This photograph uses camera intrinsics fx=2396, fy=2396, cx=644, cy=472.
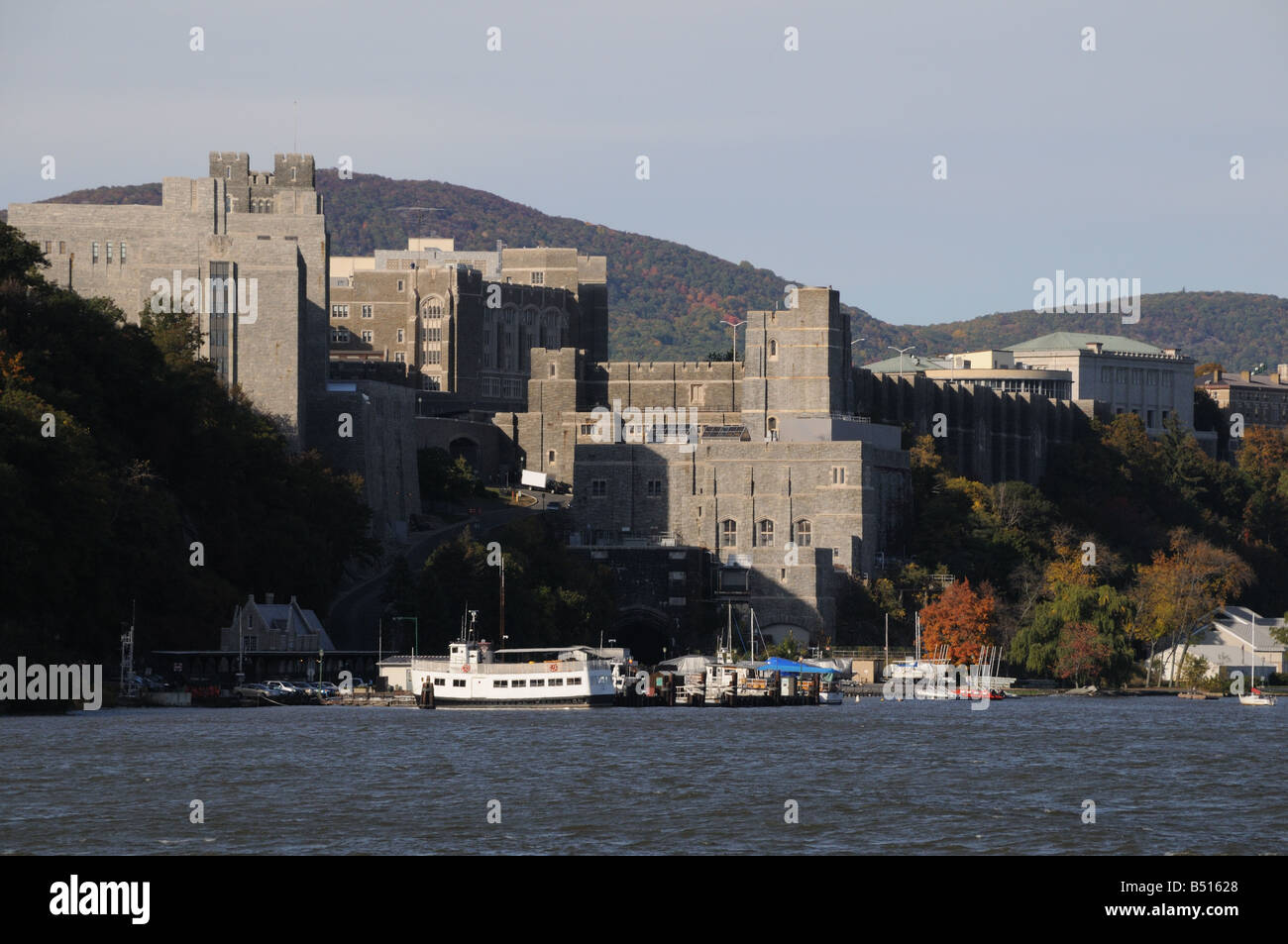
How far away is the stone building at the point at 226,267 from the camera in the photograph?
Result: 12700 centimetres

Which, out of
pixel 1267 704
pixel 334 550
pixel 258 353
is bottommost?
pixel 1267 704

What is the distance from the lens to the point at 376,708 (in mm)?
104438

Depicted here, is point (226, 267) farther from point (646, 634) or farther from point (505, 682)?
point (505, 682)

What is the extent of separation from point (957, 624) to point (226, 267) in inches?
→ 1728

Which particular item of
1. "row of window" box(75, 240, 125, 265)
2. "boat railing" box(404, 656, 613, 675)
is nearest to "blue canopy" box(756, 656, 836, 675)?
"boat railing" box(404, 656, 613, 675)

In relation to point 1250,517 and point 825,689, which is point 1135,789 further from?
point 1250,517

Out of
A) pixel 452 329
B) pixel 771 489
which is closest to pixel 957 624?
pixel 771 489

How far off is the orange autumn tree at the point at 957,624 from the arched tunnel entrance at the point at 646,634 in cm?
1390

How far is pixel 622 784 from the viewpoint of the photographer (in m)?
65.1

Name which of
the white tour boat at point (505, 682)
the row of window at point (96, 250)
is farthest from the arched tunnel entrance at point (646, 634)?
the row of window at point (96, 250)

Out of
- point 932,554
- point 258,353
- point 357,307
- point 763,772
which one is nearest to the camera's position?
point 763,772

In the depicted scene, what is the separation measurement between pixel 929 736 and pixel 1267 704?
4185 cm
